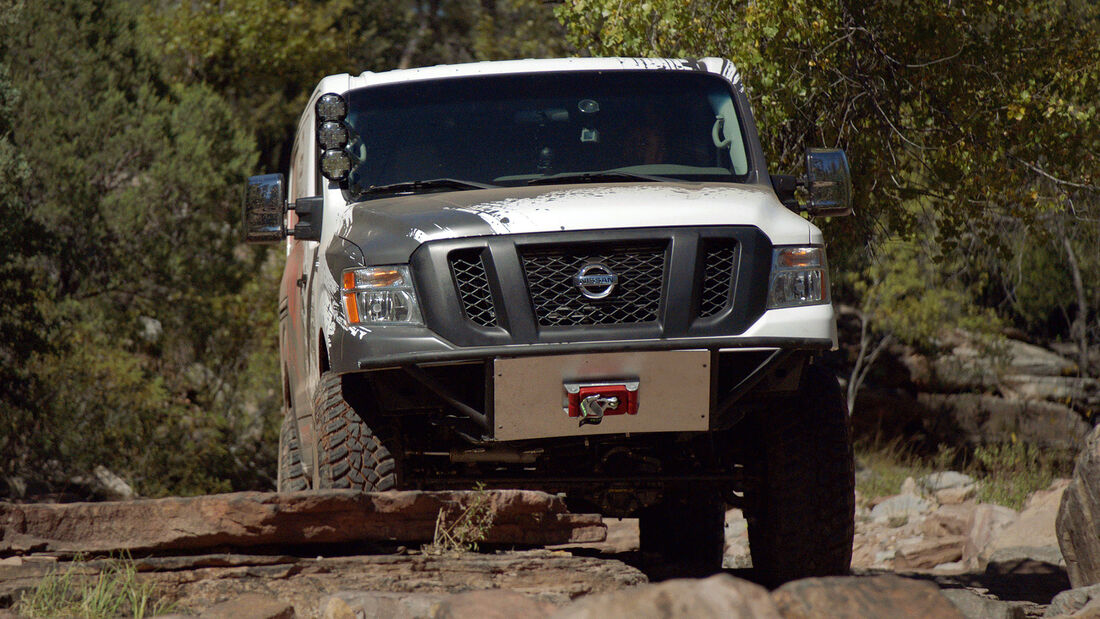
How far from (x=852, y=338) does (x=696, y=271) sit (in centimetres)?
2290

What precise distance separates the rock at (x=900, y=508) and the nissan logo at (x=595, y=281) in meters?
10.2

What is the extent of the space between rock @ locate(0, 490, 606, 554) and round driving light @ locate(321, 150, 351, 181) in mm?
1574

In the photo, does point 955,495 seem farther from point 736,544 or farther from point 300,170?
point 300,170

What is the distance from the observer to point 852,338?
27.2 meters

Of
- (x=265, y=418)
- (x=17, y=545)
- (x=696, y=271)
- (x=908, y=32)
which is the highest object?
(x=908, y=32)

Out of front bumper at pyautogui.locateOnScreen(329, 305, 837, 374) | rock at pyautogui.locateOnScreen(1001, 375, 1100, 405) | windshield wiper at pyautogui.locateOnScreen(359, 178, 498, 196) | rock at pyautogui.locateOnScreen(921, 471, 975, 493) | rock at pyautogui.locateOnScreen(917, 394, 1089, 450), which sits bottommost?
rock at pyautogui.locateOnScreen(917, 394, 1089, 450)

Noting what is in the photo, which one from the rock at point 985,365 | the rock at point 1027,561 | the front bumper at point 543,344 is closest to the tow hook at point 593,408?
the front bumper at point 543,344

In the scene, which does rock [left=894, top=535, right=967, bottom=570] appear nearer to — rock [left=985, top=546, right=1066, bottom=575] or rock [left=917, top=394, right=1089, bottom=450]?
rock [left=985, top=546, right=1066, bottom=575]

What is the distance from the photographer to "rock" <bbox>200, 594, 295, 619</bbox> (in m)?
4.25

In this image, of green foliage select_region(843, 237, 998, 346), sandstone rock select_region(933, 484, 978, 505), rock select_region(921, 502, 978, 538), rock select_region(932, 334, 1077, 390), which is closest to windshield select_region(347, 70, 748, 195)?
rock select_region(921, 502, 978, 538)

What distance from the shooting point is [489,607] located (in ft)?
11.4

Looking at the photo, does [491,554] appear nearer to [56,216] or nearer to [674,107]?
[674,107]

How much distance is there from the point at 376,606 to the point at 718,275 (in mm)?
1854

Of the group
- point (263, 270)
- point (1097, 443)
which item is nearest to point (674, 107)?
point (1097, 443)
